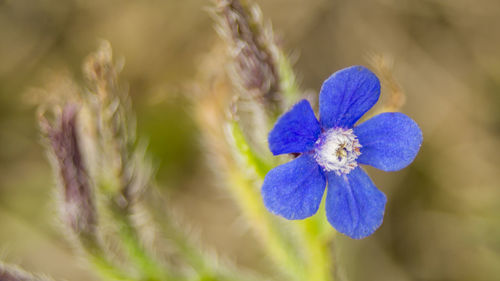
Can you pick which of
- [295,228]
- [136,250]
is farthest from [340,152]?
[136,250]

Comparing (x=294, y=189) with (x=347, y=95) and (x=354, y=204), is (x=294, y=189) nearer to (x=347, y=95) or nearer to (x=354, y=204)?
(x=354, y=204)

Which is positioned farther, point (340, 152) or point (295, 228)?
point (295, 228)

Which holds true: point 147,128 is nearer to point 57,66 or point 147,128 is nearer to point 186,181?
point 186,181

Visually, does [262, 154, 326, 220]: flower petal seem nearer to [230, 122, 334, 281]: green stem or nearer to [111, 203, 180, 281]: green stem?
[230, 122, 334, 281]: green stem

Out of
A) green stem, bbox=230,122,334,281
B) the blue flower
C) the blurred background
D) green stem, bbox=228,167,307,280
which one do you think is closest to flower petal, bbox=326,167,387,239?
the blue flower

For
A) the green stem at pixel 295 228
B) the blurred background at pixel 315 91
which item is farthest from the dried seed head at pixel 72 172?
the blurred background at pixel 315 91

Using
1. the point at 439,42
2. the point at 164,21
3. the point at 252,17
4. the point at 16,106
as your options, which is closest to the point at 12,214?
the point at 16,106

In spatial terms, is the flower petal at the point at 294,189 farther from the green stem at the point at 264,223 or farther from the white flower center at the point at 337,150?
the green stem at the point at 264,223
